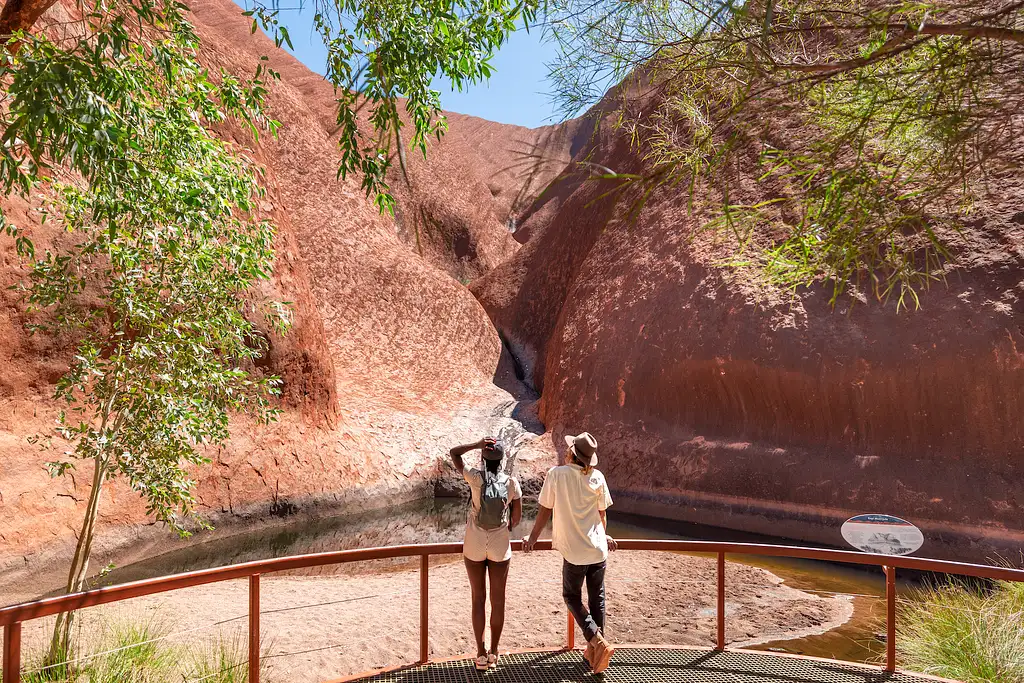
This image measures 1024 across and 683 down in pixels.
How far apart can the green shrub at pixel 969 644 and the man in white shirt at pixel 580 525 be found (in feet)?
8.66

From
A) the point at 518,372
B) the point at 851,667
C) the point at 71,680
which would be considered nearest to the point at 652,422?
the point at 518,372

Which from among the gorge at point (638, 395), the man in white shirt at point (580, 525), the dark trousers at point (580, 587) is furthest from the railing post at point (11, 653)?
the gorge at point (638, 395)

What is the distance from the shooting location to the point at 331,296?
22688 mm

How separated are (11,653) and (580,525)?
2.83m

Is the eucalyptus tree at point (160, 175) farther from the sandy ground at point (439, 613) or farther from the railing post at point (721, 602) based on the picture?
the railing post at point (721, 602)

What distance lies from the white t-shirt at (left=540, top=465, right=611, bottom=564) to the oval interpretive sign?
1589 mm

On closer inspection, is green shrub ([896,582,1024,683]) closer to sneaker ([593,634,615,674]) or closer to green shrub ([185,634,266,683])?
sneaker ([593,634,615,674])

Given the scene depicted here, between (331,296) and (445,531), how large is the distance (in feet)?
36.9

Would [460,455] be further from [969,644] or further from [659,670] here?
[969,644]

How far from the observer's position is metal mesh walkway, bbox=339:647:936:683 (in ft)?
13.7

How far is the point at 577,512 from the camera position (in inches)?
164

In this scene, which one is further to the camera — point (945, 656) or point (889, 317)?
point (889, 317)

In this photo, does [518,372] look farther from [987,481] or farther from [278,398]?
[987,481]

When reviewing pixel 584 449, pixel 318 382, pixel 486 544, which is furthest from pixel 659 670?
pixel 318 382
